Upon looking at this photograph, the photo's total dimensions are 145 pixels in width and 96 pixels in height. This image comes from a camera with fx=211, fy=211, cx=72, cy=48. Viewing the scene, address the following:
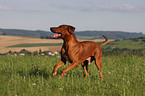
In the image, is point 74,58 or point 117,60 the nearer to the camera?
point 74,58

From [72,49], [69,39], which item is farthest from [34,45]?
[69,39]

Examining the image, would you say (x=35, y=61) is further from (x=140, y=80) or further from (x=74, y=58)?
(x=140, y=80)

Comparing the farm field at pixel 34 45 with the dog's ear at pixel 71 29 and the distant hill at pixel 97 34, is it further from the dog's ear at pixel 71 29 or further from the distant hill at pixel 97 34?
the dog's ear at pixel 71 29

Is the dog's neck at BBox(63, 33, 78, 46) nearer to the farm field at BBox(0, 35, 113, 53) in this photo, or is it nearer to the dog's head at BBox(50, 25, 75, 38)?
the dog's head at BBox(50, 25, 75, 38)

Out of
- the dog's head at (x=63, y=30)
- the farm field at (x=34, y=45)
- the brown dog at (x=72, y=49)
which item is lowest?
the farm field at (x=34, y=45)

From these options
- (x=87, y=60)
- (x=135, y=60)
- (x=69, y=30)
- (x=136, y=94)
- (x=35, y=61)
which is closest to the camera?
(x=136, y=94)

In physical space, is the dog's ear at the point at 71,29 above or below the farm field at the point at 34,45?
above

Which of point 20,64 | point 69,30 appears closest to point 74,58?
point 69,30

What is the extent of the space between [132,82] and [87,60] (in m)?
1.72

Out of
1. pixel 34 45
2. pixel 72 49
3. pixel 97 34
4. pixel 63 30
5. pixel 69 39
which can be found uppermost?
pixel 63 30

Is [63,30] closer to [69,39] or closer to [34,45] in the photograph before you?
[69,39]

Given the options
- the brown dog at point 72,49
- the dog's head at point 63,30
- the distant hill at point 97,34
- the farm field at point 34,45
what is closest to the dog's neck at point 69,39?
the brown dog at point 72,49

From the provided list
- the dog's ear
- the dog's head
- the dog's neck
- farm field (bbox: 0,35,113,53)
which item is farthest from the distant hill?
farm field (bbox: 0,35,113,53)

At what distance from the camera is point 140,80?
7.19 metres
